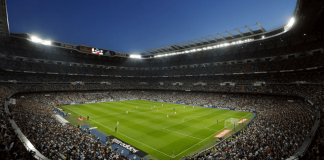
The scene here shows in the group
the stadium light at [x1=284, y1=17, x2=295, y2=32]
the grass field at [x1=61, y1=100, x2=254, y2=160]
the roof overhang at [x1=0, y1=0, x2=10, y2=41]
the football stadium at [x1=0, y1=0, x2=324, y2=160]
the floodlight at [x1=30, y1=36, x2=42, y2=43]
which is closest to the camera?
the football stadium at [x1=0, y1=0, x2=324, y2=160]

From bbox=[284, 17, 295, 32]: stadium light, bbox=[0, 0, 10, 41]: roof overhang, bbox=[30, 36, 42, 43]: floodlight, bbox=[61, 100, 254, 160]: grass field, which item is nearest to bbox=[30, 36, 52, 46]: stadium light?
bbox=[30, 36, 42, 43]: floodlight

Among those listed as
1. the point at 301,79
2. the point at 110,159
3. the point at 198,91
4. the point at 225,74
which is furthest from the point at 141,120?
the point at 301,79

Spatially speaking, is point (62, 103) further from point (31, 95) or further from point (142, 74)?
point (142, 74)

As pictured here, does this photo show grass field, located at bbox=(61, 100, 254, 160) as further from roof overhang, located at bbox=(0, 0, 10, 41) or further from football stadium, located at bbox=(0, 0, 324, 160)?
roof overhang, located at bbox=(0, 0, 10, 41)

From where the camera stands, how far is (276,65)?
45250 mm

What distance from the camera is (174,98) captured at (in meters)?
60.1

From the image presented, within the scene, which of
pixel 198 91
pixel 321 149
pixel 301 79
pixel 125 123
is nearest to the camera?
pixel 321 149

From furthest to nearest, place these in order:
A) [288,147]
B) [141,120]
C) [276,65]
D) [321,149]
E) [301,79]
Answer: [276,65] → [301,79] → [141,120] → [288,147] → [321,149]

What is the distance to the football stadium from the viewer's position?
14188 millimetres

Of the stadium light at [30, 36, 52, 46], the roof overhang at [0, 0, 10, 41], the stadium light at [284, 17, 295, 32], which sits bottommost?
the stadium light at [284, 17, 295, 32]

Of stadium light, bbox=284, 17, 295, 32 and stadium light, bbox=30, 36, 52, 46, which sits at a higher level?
stadium light, bbox=30, 36, 52, 46

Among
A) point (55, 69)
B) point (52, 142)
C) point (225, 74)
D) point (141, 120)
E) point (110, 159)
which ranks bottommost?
point (141, 120)

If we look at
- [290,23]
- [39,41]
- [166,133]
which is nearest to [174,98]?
[166,133]

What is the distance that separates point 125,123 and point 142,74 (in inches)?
2259
